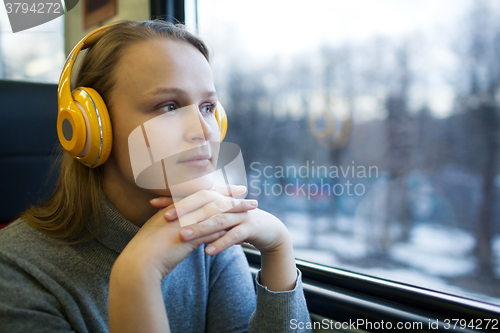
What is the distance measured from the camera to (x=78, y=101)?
28.0 inches

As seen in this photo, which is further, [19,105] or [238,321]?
[19,105]

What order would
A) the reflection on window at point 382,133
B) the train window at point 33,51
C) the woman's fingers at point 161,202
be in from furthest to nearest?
the train window at point 33,51 < the reflection on window at point 382,133 < the woman's fingers at point 161,202

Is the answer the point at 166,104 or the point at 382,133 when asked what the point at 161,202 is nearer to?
the point at 166,104

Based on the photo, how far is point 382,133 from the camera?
3.14 ft

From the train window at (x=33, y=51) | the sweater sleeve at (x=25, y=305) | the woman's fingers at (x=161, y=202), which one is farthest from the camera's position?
the train window at (x=33, y=51)

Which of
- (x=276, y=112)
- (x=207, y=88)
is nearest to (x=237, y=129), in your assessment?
(x=276, y=112)

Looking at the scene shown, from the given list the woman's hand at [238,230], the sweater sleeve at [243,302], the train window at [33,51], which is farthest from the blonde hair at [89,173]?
the train window at [33,51]

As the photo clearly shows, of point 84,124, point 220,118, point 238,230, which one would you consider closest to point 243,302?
point 238,230

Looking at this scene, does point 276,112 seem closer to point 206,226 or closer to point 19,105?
point 206,226

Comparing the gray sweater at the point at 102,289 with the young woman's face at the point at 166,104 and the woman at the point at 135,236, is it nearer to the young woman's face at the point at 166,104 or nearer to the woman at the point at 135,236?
the woman at the point at 135,236

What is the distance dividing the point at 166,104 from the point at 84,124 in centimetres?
17

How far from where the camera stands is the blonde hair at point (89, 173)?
0.76 meters

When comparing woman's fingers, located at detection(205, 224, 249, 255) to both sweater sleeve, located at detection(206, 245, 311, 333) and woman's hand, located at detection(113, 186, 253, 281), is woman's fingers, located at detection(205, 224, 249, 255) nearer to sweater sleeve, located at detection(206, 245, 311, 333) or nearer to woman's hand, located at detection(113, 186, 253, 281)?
woman's hand, located at detection(113, 186, 253, 281)

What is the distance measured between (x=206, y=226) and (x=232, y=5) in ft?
3.21
